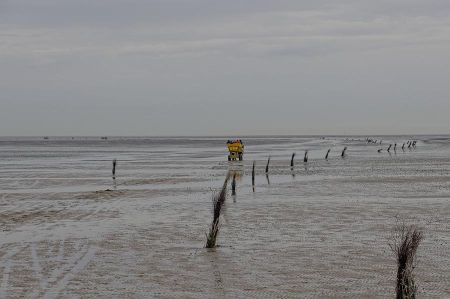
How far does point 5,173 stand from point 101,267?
115 feet

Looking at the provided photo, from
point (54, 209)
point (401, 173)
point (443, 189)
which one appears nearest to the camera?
point (54, 209)

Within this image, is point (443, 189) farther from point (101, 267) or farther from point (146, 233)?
point (101, 267)

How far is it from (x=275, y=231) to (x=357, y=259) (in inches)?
172

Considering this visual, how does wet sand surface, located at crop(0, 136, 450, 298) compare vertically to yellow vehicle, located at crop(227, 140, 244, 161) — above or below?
below

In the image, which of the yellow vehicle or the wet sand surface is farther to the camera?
the yellow vehicle

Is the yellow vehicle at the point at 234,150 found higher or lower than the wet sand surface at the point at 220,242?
higher

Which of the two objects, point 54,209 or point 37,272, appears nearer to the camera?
point 37,272

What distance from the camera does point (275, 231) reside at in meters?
18.4

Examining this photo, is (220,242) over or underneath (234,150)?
underneath

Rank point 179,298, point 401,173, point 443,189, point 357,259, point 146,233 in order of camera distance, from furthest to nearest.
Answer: point 401,173
point 443,189
point 146,233
point 357,259
point 179,298

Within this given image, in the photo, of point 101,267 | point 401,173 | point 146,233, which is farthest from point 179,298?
point 401,173

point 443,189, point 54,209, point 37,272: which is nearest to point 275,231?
point 37,272

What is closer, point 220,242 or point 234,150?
point 220,242

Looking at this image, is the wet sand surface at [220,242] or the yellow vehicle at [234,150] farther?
the yellow vehicle at [234,150]
